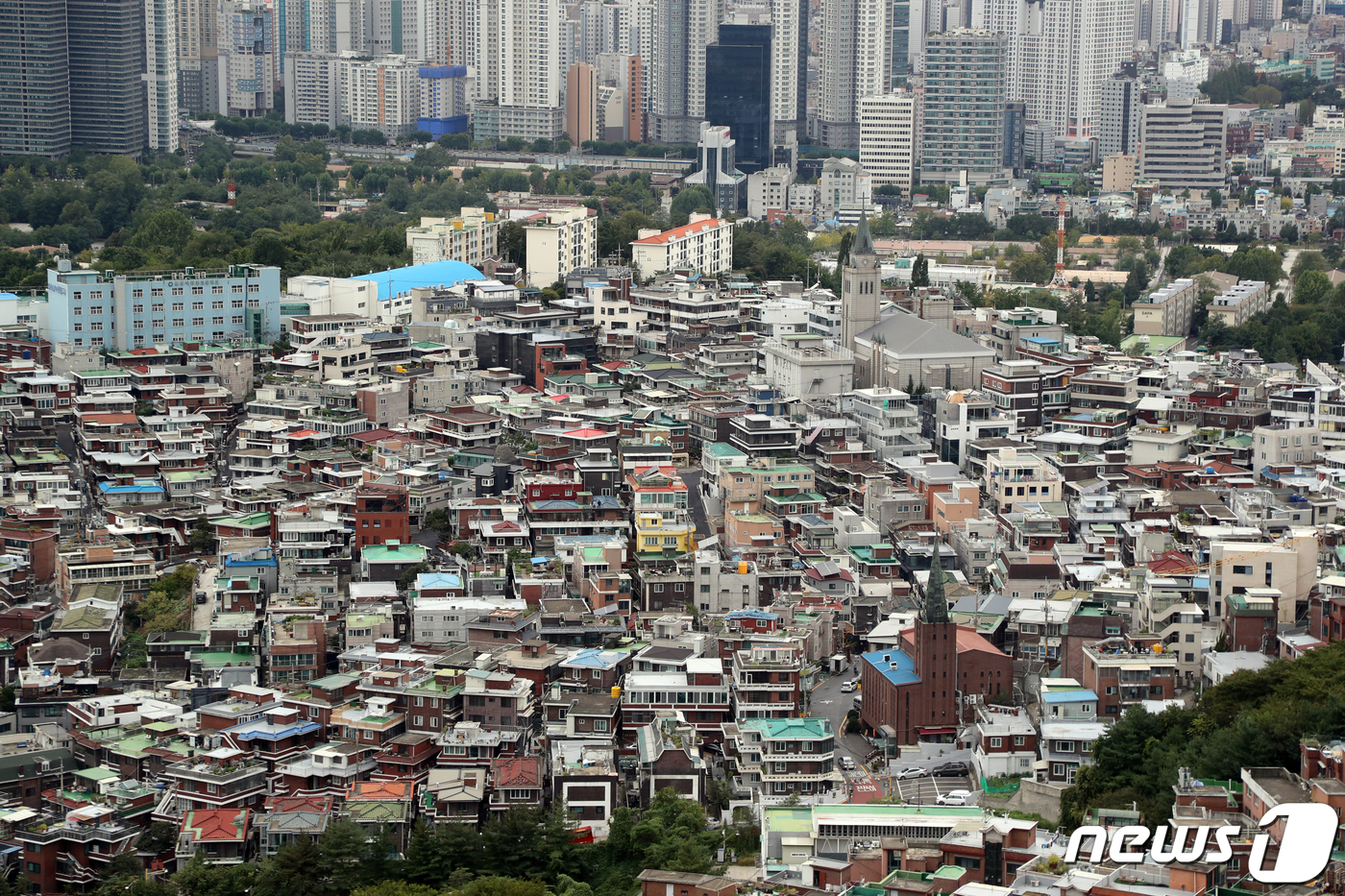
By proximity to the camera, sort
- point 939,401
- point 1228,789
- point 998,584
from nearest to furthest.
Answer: point 1228,789
point 998,584
point 939,401

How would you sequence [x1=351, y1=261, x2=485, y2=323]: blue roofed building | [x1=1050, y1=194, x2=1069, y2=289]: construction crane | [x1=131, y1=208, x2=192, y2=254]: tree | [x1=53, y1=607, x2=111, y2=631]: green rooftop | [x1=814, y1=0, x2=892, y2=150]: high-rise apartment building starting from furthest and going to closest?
1. [x1=814, y1=0, x2=892, y2=150]: high-rise apartment building
2. [x1=1050, y1=194, x2=1069, y2=289]: construction crane
3. [x1=131, y1=208, x2=192, y2=254]: tree
4. [x1=351, y1=261, x2=485, y2=323]: blue roofed building
5. [x1=53, y1=607, x2=111, y2=631]: green rooftop

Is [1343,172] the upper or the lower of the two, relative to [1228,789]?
upper

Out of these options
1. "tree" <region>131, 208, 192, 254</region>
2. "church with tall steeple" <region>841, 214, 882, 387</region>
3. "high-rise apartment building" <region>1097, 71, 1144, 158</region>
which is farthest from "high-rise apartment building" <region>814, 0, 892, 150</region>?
"church with tall steeple" <region>841, 214, 882, 387</region>

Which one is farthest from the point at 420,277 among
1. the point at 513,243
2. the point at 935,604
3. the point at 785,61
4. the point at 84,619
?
the point at 785,61

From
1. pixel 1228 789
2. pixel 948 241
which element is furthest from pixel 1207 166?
pixel 1228 789

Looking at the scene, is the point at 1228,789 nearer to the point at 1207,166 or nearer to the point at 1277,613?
the point at 1277,613

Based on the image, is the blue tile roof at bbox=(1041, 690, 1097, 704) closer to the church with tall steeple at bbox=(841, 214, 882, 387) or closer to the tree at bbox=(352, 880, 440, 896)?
the tree at bbox=(352, 880, 440, 896)

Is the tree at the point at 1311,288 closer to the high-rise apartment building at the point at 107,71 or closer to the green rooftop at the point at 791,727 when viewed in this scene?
the green rooftop at the point at 791,727
